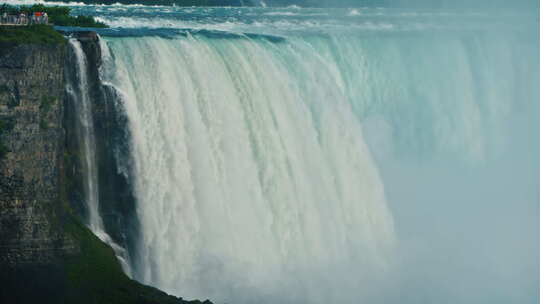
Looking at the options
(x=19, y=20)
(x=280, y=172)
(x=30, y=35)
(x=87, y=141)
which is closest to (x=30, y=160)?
(x=87, y=141)

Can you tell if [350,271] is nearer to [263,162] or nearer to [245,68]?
[263,162]

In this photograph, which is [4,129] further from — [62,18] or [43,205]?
A: [62,18]

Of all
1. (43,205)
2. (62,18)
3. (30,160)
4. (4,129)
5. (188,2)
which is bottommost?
(43,205)

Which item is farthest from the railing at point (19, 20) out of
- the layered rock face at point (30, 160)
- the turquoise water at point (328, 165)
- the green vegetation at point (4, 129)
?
the green vegetation at point (4, 129)

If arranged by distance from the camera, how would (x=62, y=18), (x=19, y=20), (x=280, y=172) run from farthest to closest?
(x=62, y=18) → (x=280, y=172) → (x=19, y=20)

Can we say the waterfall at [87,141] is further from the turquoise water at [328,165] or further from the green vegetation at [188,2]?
the green vegetation at [188,2]

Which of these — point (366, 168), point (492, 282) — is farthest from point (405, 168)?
point (492, 282)
